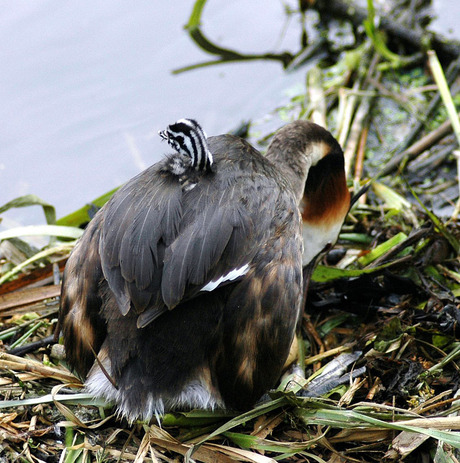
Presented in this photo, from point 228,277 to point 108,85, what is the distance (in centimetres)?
370

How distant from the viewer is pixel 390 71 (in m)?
5.66

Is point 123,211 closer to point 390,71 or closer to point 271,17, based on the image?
point 390,71

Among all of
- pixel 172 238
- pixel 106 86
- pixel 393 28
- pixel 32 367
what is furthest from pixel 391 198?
pixel 106 86

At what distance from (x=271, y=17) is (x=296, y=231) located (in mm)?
4550

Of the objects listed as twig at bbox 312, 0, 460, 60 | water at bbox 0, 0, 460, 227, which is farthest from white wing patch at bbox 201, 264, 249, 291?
twig at bbox 312, 0, 460, 60

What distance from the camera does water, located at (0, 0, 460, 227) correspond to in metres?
5.09

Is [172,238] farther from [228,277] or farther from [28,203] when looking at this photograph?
[28,203]

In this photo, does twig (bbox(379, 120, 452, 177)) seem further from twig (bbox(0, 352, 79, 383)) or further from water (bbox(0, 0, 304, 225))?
twig (bbox(0, 352, 79, 383))

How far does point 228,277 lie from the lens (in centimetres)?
239

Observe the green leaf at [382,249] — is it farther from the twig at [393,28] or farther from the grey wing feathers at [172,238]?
the twig at [393,28]

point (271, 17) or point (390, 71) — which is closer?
point (390, 71)

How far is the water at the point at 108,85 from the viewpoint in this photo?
5094mm

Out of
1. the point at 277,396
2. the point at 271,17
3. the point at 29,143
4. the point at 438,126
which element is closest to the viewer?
the point at 277,396

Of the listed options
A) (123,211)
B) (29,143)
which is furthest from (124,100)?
(123,211)
